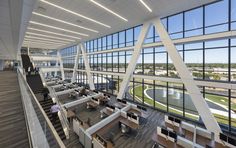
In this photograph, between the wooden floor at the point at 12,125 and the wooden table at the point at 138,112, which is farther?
the wooden table at the point at 138,112

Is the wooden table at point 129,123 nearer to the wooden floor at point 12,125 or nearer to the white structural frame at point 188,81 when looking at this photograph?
the white structural frame at point 188,81

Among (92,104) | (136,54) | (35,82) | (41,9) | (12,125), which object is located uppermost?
(41,9)

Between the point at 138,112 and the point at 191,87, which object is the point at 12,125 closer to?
the point at 138,112

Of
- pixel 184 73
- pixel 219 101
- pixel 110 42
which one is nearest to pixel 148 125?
pixel 184 73

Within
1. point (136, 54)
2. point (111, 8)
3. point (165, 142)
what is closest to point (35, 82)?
point (136, 54)

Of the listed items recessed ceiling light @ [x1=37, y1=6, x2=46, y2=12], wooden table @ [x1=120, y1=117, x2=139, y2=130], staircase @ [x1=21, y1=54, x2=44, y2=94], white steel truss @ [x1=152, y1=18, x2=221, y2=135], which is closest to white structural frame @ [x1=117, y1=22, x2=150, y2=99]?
white steel truss @ [x1=152, y1=18, x2=221, y2=135]

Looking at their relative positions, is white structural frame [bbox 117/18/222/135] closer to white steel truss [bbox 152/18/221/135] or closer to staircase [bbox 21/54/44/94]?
white steel truss [bbox 152/18/221/135]

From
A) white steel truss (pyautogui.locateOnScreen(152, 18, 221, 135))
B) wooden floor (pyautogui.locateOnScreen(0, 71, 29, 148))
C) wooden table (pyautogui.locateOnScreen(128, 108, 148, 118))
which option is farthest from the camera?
wooden table (pyautogui.locateOnScreen(128, 108, 148, 118))

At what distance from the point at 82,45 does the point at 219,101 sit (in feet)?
66.5

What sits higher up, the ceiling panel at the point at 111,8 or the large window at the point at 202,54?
the ceiling panel at the point at 111,8

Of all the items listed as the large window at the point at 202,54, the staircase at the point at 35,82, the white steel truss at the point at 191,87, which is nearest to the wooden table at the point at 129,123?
the white steel truss at the point at 191,87

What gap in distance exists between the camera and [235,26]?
6.74 metres

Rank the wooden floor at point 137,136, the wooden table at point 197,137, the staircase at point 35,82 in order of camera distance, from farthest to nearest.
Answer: the staircase at point 35,82, the wooden floor at point 137,136, the wooden table at point 197,137

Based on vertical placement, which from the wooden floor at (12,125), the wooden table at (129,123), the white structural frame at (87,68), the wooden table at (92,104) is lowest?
the wooden table at (129,123)
